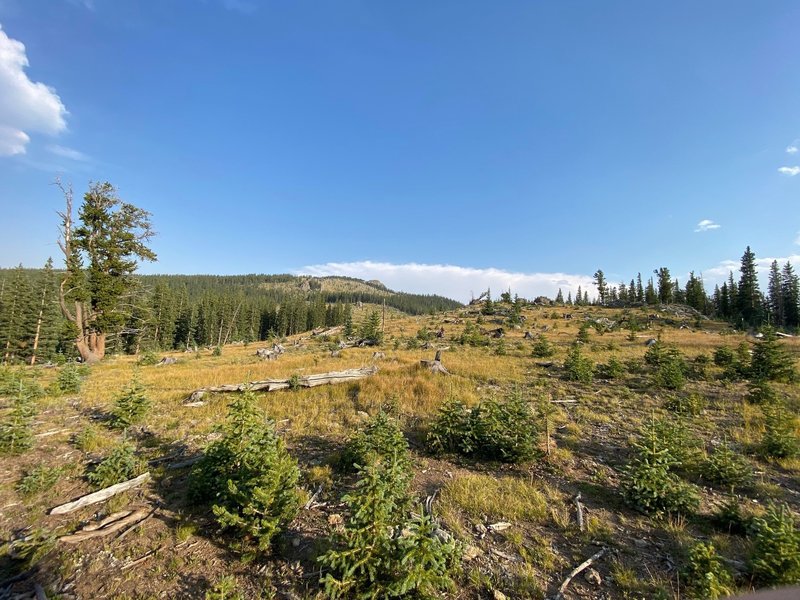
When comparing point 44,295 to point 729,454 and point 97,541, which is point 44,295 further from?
point 729,454

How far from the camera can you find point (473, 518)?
610cm

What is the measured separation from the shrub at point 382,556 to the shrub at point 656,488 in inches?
163

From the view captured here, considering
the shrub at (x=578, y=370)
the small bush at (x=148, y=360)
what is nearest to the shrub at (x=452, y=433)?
the shrub at (x=578, y=370)

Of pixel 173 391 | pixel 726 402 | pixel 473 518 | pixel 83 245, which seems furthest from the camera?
→ pixel 83 245

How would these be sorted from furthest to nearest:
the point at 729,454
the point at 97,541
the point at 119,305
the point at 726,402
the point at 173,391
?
1. the point at 119,305
2. the point at 173,391
3. the point at 726,402
4. the point at 729,454
5. the point at 97,541

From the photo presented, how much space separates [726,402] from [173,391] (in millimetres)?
22631

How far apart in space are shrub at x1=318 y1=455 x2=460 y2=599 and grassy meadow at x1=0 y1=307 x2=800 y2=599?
672mm

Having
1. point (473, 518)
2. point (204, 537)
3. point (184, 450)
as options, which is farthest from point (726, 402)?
point (184, 450)

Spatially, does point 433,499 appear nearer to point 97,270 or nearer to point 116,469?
point 116,469

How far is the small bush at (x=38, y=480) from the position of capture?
22.6ft

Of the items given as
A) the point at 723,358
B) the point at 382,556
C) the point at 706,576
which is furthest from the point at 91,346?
the point at 723,358

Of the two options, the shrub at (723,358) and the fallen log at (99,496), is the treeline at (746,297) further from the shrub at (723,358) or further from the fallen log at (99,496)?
the fallen log at (99,496)

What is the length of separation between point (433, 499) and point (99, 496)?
6.70 metres

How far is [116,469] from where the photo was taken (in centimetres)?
741
